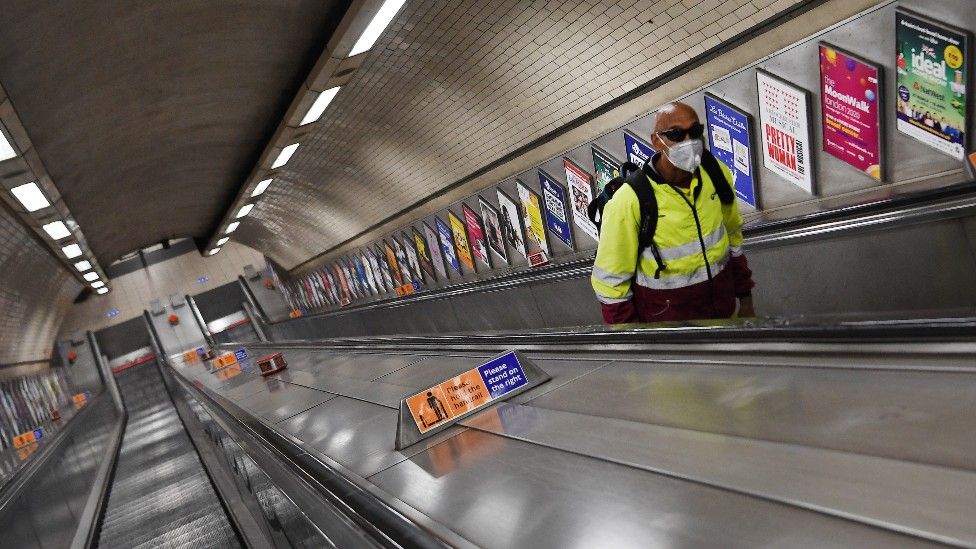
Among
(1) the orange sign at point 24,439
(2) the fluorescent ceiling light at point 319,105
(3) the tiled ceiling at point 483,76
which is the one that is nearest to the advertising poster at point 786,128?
(3) the tiled ceiling at point 483,76

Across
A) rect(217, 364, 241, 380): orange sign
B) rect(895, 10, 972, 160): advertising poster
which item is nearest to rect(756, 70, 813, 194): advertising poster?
rect(895, 10, 972, 160): advertising poster

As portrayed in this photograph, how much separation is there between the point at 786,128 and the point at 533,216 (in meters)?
4.72

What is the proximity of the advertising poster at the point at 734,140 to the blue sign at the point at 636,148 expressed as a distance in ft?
3.08

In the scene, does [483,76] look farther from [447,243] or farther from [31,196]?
[31,196]

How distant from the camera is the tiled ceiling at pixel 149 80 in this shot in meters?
6.76

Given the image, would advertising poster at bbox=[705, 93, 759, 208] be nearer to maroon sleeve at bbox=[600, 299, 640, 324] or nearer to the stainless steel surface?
maroon sleeve at bbox=[600, 299, 640, 324]

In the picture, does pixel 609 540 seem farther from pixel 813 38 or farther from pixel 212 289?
pixel 212 289

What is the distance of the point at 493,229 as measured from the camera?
484 inches

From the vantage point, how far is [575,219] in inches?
396

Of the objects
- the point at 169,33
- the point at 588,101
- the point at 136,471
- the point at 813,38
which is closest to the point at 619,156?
the point at 588,101

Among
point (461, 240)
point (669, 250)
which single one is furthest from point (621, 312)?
point (461, 240)

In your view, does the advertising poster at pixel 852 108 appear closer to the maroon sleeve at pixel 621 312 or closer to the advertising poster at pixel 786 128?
the advertising poster at pixel 786 128

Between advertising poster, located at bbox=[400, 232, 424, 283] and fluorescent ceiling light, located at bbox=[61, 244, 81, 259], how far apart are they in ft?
21.0

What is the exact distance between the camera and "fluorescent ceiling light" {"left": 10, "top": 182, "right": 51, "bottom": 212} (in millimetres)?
9789
